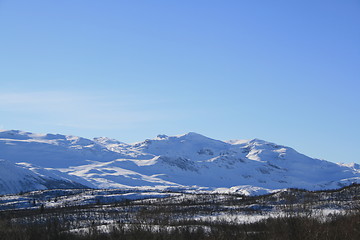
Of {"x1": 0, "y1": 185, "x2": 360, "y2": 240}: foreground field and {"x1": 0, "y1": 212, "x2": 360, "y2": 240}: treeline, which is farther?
{"x1": 0, "y1": 185, "x2": 360, "y2": 240}: foreground field

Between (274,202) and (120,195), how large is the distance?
107ft

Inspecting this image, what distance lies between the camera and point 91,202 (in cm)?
6850

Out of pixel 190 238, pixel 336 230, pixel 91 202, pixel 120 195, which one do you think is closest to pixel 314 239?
pixel 336 230

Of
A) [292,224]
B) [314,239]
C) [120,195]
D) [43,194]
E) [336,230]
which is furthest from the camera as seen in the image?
[43,194]

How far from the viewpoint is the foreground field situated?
920 inches

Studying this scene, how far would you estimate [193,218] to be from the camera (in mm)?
40281

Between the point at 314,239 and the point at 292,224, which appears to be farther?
the point at 292,224

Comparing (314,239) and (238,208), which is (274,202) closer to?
(238,208)

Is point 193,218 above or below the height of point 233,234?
below

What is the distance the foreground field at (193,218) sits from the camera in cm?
2336

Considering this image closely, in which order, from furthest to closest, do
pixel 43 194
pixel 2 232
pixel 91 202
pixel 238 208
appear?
pixel 43 194 → pixel 91 202 → pixel 238 208 → pixel 2 232

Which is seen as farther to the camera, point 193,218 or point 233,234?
point 193,218

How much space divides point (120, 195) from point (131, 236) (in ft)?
178

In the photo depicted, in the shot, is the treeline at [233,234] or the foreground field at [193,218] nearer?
the treeline at [233,234]
